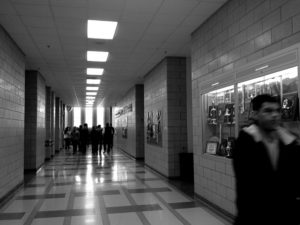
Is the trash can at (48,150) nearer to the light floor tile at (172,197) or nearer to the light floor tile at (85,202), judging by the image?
the light floor tile at (85,202)

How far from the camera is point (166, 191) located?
19.5 ft

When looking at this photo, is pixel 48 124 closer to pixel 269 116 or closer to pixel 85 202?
pixel 85 202

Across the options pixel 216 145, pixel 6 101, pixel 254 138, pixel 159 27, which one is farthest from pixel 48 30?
pixel 254 138

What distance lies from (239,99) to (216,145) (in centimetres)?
102

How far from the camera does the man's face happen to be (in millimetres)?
1633

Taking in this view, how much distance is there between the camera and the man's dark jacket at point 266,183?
149cm

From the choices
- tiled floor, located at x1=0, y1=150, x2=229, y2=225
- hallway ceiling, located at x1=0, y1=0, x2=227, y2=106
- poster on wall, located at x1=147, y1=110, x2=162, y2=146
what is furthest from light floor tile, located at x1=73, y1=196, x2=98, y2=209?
poster on wall, located at x1=147, y1=110, x2=162, y2=146

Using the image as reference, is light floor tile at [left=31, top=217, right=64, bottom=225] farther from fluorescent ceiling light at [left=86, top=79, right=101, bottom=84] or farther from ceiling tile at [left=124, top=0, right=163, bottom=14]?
fluorescent ceiling light at [left=86, top=79, right=101, bottom=84]

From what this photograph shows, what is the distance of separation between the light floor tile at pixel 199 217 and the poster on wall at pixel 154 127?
3779mm

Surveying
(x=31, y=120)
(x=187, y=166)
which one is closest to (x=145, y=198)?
(x=187, y=166)

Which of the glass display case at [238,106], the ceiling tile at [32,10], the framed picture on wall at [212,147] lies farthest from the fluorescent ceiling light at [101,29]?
the framed picture on wall at [212,147]

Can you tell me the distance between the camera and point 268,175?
1.51m

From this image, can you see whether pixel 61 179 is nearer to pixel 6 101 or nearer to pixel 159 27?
pixel 6 101

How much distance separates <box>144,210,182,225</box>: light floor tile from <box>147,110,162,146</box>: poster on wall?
387cm
